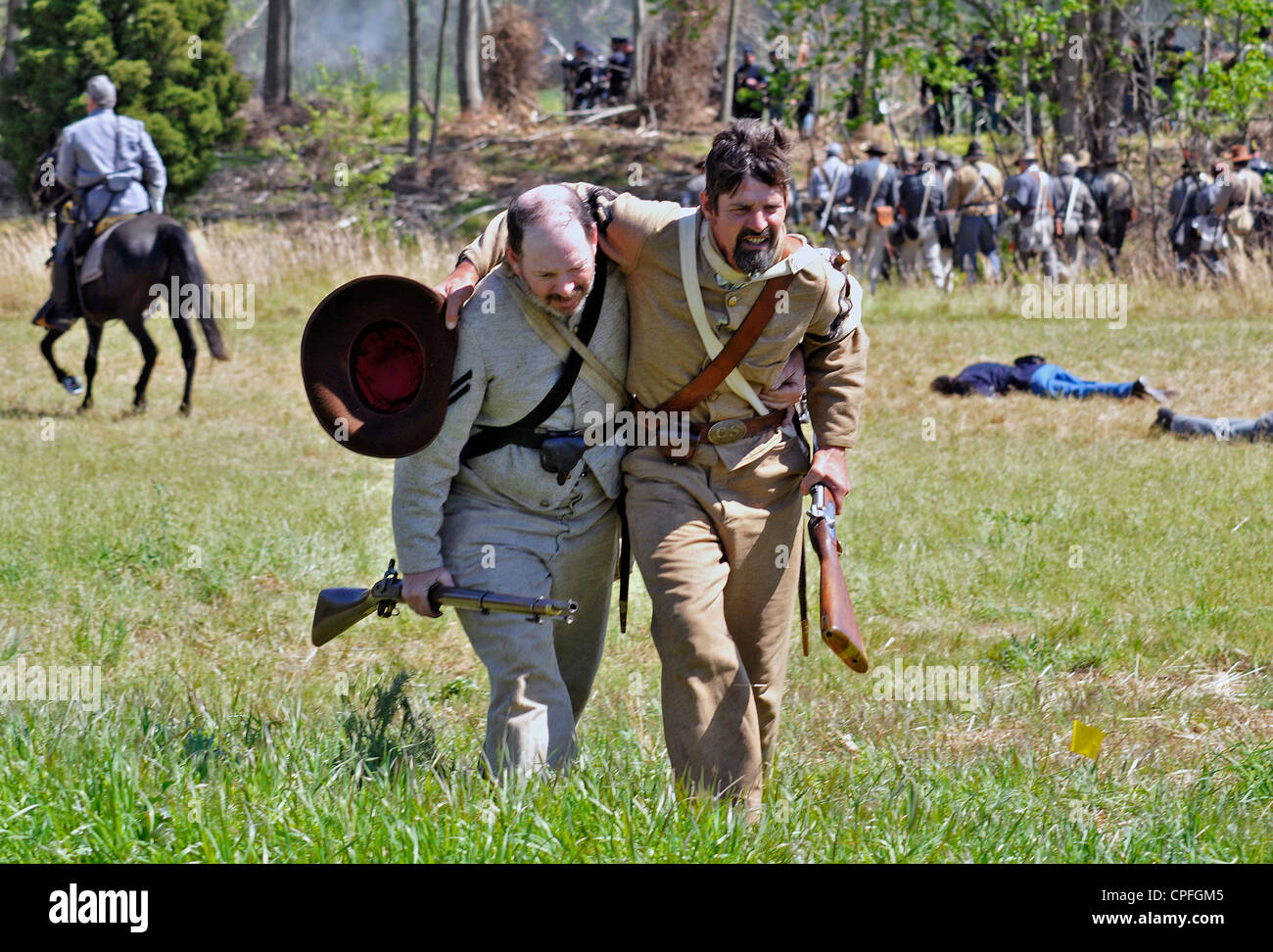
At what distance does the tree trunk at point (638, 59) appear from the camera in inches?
1351

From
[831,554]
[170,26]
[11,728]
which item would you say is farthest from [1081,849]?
[170,26]

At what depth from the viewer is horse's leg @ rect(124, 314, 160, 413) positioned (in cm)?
1306

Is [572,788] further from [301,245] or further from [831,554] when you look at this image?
[301,245]

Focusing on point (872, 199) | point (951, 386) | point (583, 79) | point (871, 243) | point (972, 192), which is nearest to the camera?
point (951, 386)

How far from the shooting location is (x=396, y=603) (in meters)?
4.46

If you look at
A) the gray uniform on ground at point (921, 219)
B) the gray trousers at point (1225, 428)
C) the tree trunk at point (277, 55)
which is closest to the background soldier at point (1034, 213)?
Result: the gray uniform on ground at point (921, 219)

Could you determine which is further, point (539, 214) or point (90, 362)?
point (90, 362)

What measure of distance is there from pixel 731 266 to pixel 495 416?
2.60 feet

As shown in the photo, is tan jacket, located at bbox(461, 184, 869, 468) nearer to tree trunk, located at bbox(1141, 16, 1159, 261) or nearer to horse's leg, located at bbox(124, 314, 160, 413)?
horse's leg, located at bbox(124, 314, 160, 413)

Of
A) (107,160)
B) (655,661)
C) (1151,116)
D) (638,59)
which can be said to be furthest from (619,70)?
(655,661)

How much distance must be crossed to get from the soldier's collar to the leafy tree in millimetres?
23364

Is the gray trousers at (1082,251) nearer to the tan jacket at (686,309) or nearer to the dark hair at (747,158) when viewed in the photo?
the tan jacket at (686,309)

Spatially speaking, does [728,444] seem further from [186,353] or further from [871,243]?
A: [871,243]

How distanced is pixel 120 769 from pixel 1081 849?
8.01 feet
